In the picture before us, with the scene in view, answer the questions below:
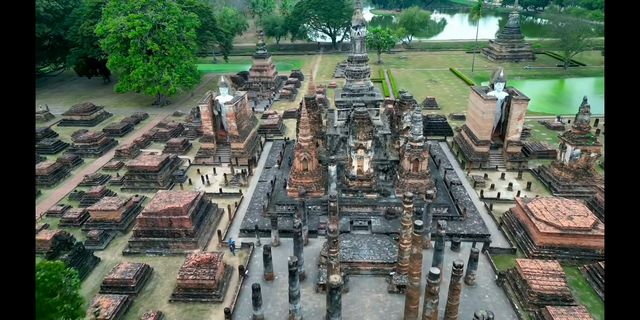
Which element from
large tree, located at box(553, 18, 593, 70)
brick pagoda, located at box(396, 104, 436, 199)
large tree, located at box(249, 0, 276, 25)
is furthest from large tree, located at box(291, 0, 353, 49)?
brick pagoda, located at box(396, 104, 436, 199)

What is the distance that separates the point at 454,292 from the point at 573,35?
54013 mm

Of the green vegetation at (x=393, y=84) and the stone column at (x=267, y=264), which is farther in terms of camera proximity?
the green vegetation at (x=393, y=84)

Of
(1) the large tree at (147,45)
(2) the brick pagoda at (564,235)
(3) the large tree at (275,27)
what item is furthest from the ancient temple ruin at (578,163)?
(3) the large tree at (275,27)

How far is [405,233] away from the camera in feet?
55.8

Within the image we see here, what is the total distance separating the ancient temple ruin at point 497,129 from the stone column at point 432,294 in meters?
17.5

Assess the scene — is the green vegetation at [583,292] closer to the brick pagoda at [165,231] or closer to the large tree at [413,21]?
the brick pagoda at [165,231]

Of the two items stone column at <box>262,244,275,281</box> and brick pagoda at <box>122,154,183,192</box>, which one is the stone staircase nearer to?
stone column at <box>262,244,275,281</box>

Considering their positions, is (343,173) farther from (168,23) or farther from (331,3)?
(331,3)

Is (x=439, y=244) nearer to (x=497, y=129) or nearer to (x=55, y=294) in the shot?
(x=55, y=294)

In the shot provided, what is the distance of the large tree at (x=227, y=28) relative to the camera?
57.2 m

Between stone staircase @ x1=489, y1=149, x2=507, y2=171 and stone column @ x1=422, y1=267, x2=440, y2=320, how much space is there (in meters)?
18.5

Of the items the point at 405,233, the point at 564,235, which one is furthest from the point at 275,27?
the point at 405,233
